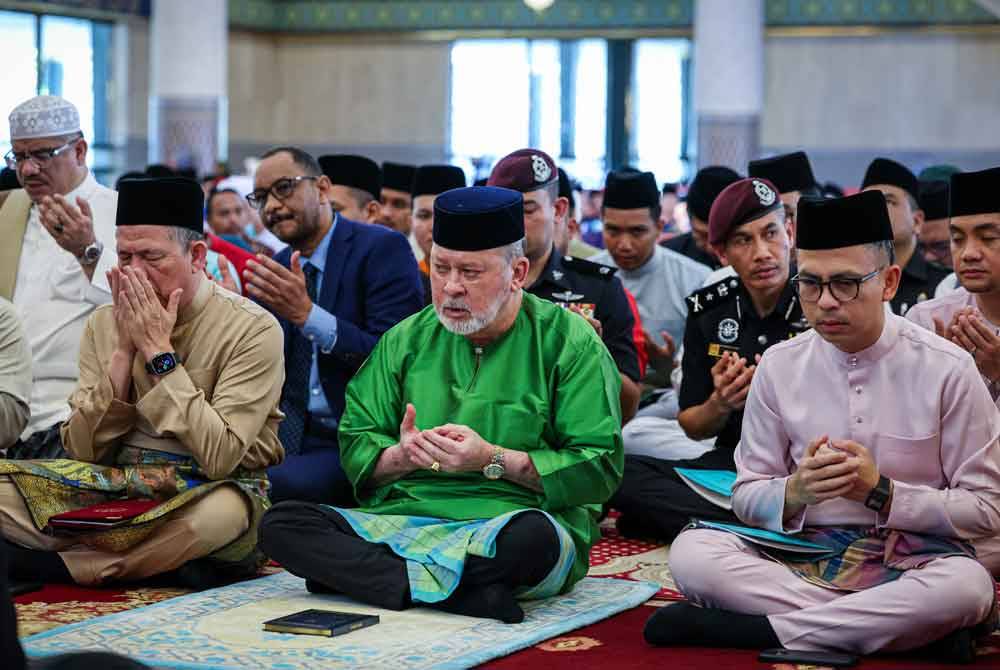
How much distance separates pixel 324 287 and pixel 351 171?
1.52 metres

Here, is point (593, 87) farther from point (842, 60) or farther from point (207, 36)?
point (207, 36)

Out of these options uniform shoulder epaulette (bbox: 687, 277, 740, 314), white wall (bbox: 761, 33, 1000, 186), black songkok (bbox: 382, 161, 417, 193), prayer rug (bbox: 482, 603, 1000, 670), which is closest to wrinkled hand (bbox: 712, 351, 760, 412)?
uniform shoulder epaulette (bbox: 687, 277, 740, 314)

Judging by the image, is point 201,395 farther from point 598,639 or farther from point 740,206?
point 740,206

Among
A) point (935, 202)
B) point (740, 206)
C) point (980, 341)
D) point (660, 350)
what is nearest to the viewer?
point (980, 341)

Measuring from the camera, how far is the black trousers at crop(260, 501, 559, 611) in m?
3.76

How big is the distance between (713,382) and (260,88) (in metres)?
14.0

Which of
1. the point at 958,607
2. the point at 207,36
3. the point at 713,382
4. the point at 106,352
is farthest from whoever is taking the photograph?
the point at 207,36

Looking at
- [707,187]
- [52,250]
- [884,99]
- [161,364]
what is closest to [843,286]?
[161,364]

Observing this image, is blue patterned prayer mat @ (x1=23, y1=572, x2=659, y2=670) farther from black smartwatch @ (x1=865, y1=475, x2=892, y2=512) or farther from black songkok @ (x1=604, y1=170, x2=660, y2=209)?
black songkok @ (x1=604, y1=170, x2=660, y2=209)

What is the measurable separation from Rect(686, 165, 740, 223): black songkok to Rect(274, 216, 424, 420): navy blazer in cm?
205

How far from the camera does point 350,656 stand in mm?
3367

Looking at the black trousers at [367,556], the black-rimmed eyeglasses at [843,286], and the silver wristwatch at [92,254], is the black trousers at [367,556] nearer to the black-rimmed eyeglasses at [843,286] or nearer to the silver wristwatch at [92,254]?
the black-rimmed eyeglasses at [843,286]

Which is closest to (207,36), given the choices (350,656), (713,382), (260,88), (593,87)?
(260,88)

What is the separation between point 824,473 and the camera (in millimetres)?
3432
